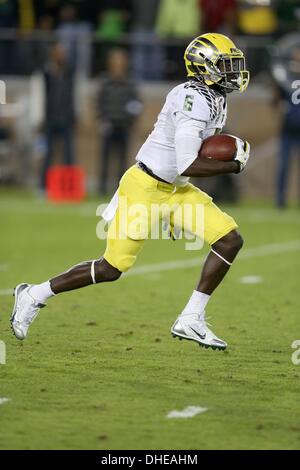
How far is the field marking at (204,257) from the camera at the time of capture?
10.2 metres

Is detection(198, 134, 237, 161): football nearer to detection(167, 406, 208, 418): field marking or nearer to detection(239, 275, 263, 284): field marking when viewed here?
detection(167, 406, 208, 418): field marking

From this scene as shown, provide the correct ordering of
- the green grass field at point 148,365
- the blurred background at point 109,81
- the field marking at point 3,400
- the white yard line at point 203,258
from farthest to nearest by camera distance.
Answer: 1. the blurred background at point 109,81
2. the white yard line at point 203,258
3. the field marking at point 3,400
4. the green grass field at point 148,365

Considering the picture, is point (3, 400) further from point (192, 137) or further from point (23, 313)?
point (192, 137)

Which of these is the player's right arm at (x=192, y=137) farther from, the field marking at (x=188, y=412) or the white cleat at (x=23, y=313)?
the field marking at (x=188, y=412)

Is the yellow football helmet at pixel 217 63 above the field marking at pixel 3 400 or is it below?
above

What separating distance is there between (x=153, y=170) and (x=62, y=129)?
9480 mm

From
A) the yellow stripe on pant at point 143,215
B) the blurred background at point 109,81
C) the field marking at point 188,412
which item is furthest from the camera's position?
the blurred background at point 109,81

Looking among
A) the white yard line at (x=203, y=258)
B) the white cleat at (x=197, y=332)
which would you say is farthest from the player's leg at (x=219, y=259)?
the white yard line at (x=203, y=258)

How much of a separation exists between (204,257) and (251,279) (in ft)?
4.74

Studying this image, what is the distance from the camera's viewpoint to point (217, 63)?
664 cm

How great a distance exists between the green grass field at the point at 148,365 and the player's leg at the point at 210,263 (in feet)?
0.37

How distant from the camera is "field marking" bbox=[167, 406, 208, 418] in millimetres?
5309

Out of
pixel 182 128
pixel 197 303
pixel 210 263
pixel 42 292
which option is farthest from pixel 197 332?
pixel 182 128

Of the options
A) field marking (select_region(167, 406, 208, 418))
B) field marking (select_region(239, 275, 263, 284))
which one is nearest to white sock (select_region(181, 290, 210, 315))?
field marking (select_region(167, 406, 208, 418))
